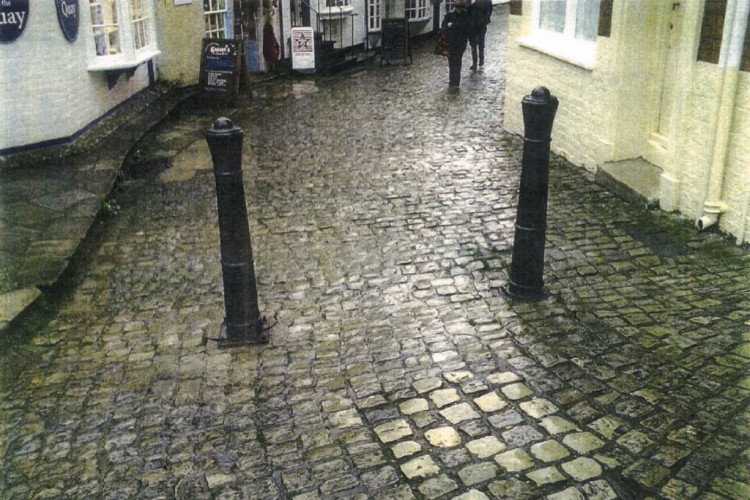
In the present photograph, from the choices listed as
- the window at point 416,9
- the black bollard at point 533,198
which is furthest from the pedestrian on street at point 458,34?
the black bollard at point 533,198

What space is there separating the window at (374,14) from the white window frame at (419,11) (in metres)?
1.50

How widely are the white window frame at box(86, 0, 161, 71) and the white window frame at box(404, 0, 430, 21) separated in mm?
13577

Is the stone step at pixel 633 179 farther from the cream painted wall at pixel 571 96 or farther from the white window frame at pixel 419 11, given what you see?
the white window frame at pixel 419 11

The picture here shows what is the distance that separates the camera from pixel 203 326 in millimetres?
5293

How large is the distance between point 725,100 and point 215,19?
12003 mm

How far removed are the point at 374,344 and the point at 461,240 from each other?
2029 mm

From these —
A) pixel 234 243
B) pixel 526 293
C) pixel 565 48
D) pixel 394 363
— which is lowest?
pixel 394 363

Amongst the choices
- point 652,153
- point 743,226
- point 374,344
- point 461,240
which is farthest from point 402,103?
point 374,344

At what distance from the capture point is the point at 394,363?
4711mm

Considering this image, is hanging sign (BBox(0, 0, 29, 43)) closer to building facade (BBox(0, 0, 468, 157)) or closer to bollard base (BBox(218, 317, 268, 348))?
building facade (BBox(0, 0, 468, 157))

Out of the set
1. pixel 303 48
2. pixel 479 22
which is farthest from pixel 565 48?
pixel 303 48

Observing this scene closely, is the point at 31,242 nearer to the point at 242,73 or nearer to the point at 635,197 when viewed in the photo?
the point at 635,197

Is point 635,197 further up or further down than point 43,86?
further down

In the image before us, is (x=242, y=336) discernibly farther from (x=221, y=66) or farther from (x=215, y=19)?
(x=215, y=19)
